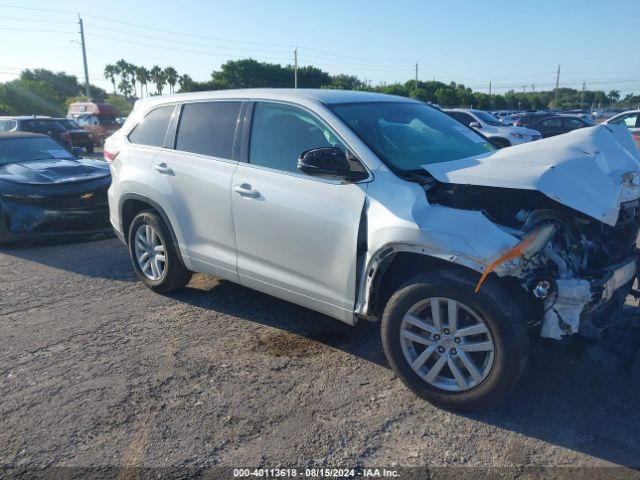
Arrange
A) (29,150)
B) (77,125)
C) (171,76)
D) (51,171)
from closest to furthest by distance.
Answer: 1. (51,171)
2. (29,150)
3. (77,125)
4. (171,76)

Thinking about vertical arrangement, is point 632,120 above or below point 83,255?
above

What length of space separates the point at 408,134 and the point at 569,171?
127 cm

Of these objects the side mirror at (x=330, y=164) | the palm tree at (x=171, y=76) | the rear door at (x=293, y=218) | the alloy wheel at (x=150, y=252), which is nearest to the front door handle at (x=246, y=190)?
the rear door at (x=293, y=218)

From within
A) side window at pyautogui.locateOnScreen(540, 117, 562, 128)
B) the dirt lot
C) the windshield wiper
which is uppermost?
the windshield wiper

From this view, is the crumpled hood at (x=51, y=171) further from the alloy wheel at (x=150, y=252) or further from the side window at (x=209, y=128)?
the side window at (x=209, y=128)

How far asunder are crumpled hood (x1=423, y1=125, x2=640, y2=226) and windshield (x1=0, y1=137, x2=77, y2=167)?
22.2ft

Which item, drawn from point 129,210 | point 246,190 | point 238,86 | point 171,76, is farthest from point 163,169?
point 171,76

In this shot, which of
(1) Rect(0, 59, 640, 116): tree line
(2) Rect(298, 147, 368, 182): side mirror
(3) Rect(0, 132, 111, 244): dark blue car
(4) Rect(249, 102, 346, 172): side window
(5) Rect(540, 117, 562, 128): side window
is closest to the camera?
(2) Rect(298, 147, 368, 182): side mirror

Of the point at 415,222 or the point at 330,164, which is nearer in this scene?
the point at 415,222

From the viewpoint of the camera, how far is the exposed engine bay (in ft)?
9.84

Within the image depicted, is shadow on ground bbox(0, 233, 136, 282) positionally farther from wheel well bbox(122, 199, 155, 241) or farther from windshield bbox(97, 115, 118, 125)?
windshield bbox(97, 115, 118, 125)

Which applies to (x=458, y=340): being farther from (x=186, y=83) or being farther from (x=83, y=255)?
(x=186, y=83)

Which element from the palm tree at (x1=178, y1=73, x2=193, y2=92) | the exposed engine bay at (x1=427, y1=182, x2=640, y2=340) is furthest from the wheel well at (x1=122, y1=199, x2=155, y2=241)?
the palm tree at (x1=178, y1=73, x2=193, y2=92)

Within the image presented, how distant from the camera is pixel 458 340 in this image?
10.6 feet
